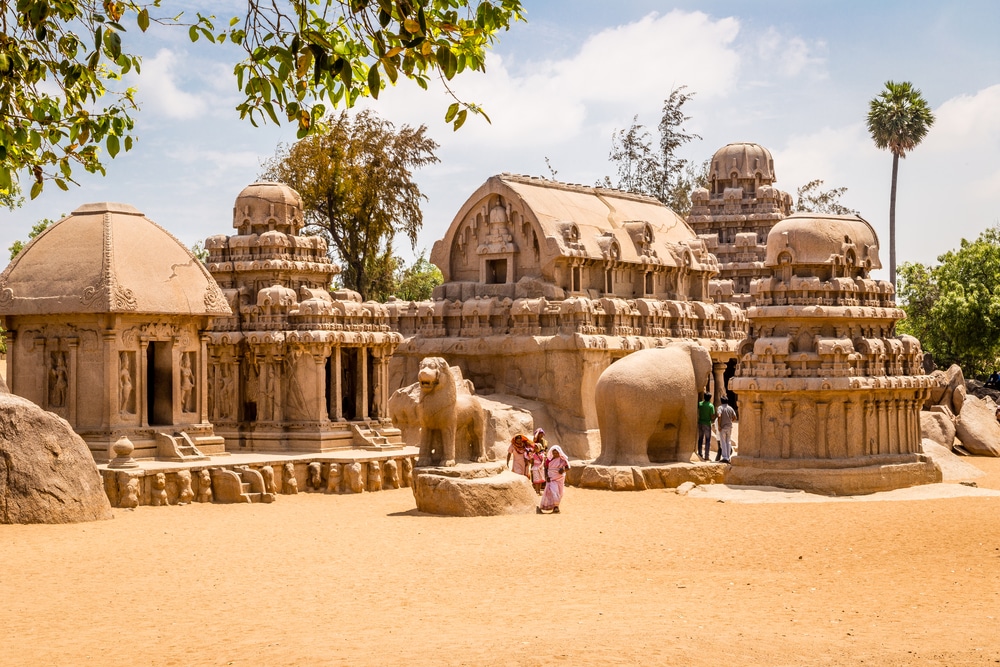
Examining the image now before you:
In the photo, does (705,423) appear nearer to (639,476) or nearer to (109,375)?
(639,476)

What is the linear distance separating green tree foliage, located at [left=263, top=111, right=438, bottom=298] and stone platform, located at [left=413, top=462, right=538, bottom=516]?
71.0ft

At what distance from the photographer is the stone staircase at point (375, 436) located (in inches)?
984

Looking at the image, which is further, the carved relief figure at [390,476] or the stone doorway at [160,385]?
the carved relief figure at [390,476]

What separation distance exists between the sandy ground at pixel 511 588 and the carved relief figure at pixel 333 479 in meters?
2.90

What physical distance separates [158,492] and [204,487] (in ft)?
3.07

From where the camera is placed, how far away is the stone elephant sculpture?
2209cm

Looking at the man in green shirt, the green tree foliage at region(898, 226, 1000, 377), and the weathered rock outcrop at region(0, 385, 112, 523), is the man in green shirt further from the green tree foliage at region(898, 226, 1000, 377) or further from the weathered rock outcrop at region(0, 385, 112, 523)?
the green tree foliage at region(898, 226, 1000, 377)

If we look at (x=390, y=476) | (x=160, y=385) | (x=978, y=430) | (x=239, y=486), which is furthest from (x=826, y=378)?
(x=978, y=430)

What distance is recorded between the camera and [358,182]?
128ft

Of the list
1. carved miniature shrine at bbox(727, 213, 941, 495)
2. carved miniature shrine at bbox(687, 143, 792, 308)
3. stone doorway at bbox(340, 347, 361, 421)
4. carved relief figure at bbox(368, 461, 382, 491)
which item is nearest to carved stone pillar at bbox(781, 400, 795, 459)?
carved miniature shrine at bbox(727, 213, 941, 495)

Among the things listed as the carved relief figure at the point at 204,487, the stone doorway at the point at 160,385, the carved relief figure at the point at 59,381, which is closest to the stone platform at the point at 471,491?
the carved relief figure at the point at 204,487

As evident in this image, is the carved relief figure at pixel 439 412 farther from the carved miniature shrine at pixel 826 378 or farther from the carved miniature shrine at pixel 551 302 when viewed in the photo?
the carved miniature shrine at pixel 551 302

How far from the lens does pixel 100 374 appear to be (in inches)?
815

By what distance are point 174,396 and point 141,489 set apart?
2.77 metres
